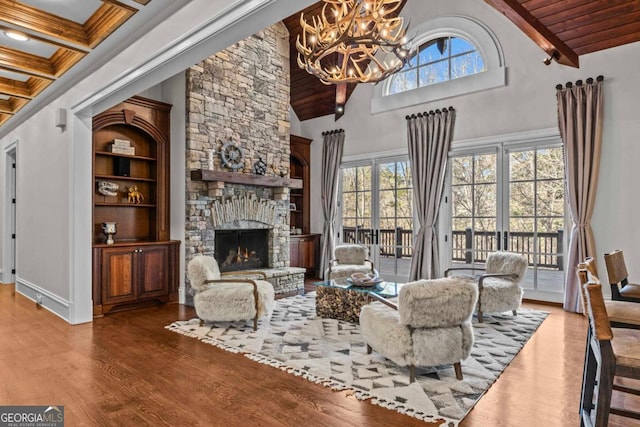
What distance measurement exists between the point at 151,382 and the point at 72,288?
244cm

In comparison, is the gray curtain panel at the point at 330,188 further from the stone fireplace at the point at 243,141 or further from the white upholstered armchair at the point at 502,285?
the white upholstered armchair at the point at 502,285

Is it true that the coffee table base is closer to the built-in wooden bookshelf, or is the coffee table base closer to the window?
the built-in wooden bookshelf

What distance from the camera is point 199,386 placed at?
2.95 metres

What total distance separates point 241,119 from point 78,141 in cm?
252

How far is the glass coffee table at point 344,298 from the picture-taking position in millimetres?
4539

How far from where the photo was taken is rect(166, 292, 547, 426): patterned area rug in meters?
2.74

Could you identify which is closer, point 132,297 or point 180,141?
point 132,297

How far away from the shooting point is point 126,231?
5922 mm

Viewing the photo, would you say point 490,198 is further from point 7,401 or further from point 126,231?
point 7,401

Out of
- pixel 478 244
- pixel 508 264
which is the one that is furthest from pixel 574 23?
pixel 478 244

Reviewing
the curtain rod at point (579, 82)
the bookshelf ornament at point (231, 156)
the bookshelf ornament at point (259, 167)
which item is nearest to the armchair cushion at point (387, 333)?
the bookshelf ornament at point (231, 156)

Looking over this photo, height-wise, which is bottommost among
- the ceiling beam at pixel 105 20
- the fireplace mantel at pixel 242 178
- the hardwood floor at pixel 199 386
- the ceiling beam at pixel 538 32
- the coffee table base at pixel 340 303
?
the hardwood floor at pixel 199 386

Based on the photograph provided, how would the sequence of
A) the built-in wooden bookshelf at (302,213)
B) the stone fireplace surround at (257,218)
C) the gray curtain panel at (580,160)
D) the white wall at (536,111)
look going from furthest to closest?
the built-in wooden bookshelf at (302,213), the stone fireplace surround at (257,218), the gray curtain panel at (580,160), the white wall at (536,111)

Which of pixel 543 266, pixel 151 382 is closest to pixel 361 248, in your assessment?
pixel 543 266
